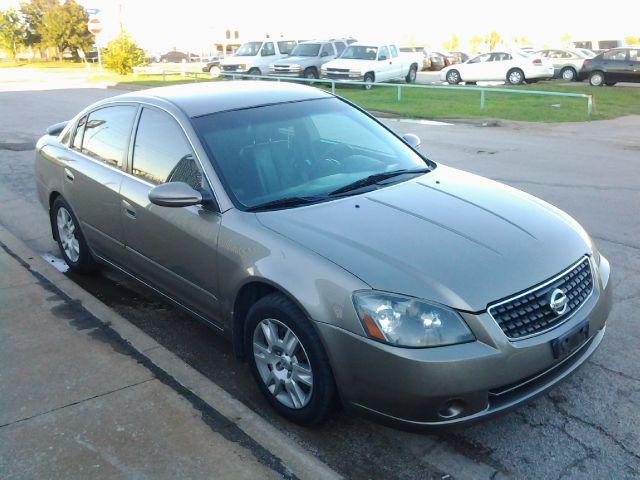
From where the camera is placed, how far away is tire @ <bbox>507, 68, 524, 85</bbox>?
89.0ft

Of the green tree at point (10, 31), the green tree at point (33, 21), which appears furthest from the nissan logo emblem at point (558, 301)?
the green tree at point (33, 21)

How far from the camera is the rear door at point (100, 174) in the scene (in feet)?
15.4

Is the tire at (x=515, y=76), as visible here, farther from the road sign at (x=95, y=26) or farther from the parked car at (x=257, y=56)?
the road sign at (x=95, y=26)

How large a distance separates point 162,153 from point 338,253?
5.68 feet

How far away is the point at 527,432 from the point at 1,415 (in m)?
2.76

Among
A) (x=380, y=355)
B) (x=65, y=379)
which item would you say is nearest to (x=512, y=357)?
(x=380, y=355)

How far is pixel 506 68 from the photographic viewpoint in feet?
89.7

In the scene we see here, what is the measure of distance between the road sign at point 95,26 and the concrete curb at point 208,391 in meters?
32.5

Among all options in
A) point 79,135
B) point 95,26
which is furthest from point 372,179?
point 95,26

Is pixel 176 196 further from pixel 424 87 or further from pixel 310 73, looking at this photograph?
pixel 310 73

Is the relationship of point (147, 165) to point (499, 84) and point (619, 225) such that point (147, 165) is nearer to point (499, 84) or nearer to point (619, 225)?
point (619, 225)

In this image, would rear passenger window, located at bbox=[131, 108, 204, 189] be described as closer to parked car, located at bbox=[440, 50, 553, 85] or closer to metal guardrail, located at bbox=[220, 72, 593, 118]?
metal guardrail, located at bbox=[220, 72, 593, 118]

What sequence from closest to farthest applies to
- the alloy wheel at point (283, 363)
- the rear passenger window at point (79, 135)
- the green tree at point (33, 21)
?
1. the alloy wheel at point (283, 363)
2. the rear passenger window at point (79, 135)
3. the green tree at point (33, 21)

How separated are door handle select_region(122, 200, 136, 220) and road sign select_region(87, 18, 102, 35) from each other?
1314 inches
